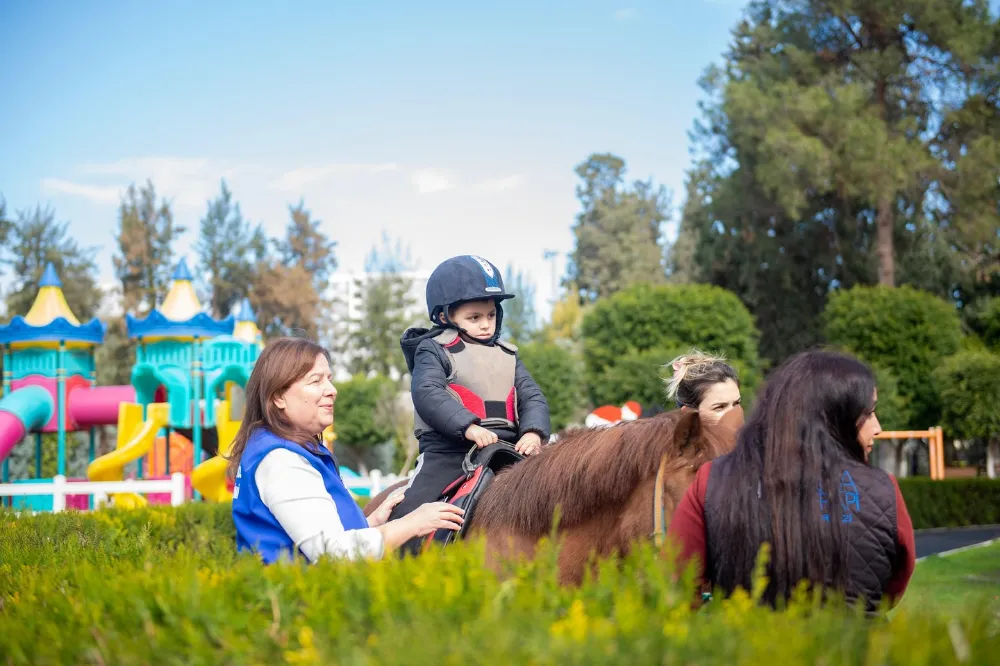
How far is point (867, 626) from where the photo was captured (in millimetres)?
1749

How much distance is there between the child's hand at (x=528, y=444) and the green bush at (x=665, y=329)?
2524cm

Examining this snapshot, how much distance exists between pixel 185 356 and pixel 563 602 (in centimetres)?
1632

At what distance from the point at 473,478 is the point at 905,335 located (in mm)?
29893

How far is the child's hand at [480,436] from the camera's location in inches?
155

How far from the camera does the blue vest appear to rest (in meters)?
2.83

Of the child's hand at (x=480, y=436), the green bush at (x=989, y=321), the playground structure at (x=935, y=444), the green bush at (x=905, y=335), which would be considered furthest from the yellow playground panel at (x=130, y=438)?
the green bush at (x=989, y=321)

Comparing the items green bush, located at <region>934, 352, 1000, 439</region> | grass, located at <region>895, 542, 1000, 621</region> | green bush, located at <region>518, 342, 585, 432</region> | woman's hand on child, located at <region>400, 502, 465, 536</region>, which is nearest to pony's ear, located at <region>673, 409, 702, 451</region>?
woman's hand on child, located at <region>400, 502, 465, 536</region>

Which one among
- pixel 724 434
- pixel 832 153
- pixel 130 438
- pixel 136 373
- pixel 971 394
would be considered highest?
pixel 832 153

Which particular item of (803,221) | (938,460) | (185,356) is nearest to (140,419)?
(185,356)

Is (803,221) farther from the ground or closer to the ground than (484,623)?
farther from the ground

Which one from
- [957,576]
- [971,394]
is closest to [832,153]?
[971,394]

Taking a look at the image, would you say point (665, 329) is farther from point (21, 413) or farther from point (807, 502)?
point (807, 502)

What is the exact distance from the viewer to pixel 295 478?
279 cm

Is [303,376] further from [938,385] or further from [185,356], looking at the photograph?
[938,385]
